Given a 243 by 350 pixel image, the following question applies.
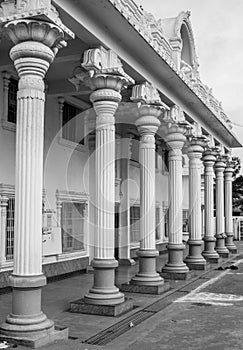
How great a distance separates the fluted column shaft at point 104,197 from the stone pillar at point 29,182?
2144mm

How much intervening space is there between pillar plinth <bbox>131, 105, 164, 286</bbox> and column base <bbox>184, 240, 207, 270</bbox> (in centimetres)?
418

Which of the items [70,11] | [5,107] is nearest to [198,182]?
[5,107]

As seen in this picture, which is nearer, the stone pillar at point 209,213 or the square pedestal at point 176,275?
the square pedestal at point 176,275

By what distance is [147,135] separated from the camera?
10602mm

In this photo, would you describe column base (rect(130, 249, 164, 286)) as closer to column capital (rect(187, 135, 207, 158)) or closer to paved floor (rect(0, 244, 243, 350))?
paved floor (rect(0, 244, 243, 350))

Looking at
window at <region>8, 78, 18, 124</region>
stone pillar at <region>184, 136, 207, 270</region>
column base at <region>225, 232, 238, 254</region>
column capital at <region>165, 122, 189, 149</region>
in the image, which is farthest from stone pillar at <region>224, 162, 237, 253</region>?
window at <region>8, 78, 18, 124</region>

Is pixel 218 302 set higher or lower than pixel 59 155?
lower

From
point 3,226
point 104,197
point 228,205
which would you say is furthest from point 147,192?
point 228,205

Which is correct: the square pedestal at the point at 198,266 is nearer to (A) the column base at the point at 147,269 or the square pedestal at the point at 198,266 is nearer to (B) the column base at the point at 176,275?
(B) the column base at the point at 176,275

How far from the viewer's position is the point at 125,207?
A: 15.9m

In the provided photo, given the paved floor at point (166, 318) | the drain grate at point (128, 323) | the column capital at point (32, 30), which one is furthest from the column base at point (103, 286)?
the column capital at point (32, 30)

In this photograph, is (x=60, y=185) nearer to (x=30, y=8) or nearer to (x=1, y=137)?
(x=1, y=137)

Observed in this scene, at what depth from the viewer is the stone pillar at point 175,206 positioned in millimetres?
12555

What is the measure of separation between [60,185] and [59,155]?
751 millimetres
